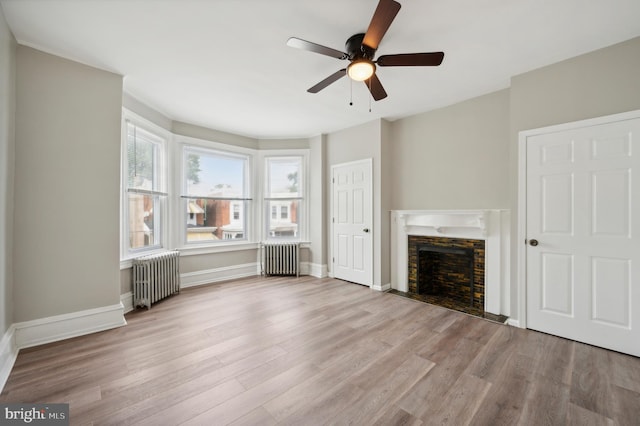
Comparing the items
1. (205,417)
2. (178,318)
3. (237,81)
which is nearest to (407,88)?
(237,81)

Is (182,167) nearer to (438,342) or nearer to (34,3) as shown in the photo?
(34,3)

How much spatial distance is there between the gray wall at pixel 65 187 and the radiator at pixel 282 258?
99.4 inches

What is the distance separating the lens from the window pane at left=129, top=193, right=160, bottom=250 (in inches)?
143

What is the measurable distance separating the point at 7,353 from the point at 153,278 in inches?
57.3

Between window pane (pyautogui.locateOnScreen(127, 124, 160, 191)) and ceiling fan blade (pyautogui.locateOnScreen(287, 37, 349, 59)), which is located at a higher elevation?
ceiling fan blade (pyautogui.locateOnScreen(287, 37, 349, 59))

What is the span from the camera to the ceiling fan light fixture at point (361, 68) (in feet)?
7.03

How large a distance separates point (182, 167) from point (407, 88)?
12.1 feet

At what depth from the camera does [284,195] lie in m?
5.43

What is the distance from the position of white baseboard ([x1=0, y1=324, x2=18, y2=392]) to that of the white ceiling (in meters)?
2.60

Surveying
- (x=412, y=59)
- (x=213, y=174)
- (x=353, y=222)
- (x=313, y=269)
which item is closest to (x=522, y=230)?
(x=412, y=59)

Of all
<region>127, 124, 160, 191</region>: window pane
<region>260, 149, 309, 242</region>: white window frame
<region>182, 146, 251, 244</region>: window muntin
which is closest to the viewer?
<region>127, 124, 160, 191</region>: window pane

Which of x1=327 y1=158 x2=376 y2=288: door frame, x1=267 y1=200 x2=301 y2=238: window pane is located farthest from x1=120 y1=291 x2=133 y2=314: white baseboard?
x1=327 y1=158 x2=376 y2=288: door frame

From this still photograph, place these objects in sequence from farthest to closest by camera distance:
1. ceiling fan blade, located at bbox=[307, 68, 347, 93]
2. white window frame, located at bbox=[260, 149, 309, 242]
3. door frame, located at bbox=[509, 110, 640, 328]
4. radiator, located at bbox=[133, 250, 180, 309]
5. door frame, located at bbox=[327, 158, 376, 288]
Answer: white window frame, located at bbox=[260, 149, 309, 242]
door frame, located at bbox=[327, 158, 376, 288]
radiator, located at bbox=[133, 250, 180, 309]
door frame, located at bbox=[509, 110, 640, 328]
ceiling fan blade, located at bbox=[307, 68, 347, 93]

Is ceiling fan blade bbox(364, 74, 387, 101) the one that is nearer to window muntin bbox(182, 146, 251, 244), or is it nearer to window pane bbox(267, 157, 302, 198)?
window pane bbox(267, 157, 302, 198)
